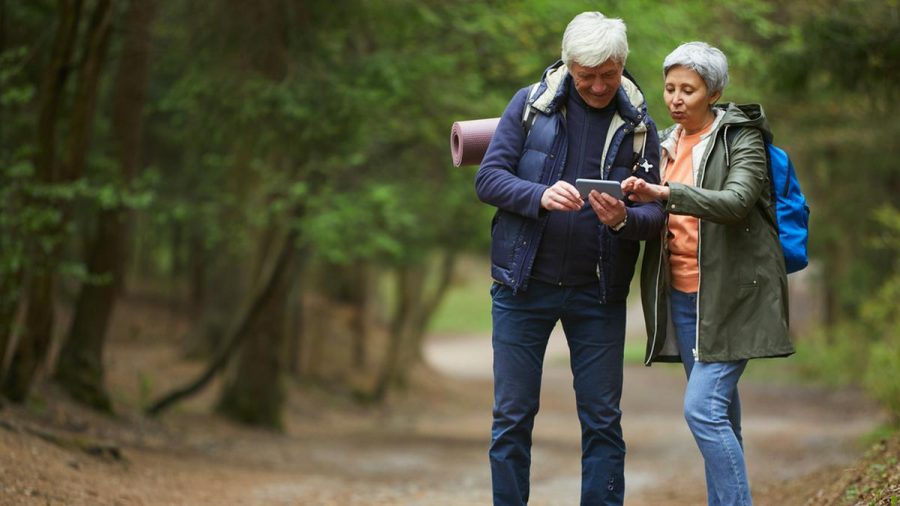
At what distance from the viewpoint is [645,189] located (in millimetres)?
4367

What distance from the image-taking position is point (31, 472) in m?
6.48

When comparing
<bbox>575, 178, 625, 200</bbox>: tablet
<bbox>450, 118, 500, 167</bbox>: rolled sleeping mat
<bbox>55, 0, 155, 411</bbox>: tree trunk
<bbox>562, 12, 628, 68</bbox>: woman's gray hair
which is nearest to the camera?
<bbox>575, 178, 625, 200</bbox>: tablet

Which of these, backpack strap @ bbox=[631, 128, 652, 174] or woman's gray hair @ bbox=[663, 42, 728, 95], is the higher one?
woman's gray hair @ bbox=[663, 42, 728, 95]

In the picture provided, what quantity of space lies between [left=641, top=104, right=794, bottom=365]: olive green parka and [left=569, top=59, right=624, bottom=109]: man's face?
44cm

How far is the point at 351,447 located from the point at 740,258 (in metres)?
10.0

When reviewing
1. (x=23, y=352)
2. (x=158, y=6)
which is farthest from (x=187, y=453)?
(x=158, y=6)

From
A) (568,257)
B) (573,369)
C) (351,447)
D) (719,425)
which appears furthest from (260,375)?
(719,425)

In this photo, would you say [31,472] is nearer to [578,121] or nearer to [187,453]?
[578,121]

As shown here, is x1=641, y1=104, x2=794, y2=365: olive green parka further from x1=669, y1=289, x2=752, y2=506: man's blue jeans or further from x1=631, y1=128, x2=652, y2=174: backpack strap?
x1=631, y1=128, x2=652, y2=174: backpack strap

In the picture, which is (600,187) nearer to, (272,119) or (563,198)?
(563,198)

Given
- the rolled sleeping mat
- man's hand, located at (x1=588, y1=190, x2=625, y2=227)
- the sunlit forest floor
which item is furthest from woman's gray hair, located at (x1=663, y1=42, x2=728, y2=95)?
the sunlit forest floor

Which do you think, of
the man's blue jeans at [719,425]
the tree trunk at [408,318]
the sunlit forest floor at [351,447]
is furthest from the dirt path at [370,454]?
the man's blue jeans at [719,425]

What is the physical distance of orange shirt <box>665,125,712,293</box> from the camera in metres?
4.68

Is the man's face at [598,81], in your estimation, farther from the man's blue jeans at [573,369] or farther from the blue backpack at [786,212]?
the man's blue jeans at [573,369]
